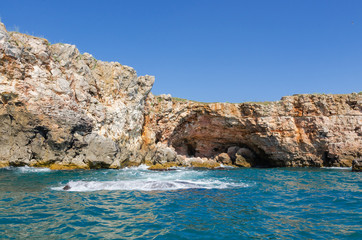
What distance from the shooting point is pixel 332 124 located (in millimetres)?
33531

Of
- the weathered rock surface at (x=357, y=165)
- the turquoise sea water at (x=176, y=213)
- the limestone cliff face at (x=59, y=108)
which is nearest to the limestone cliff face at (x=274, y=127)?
the weathered rock surface at (x=357, y=165)

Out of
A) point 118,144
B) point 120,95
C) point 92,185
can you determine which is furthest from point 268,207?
point 120,95

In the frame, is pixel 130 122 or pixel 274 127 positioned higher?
pixel 274 127

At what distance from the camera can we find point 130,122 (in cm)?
3119

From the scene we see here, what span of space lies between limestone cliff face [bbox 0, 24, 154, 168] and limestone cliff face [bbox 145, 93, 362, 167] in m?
7.32

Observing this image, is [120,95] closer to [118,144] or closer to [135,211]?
[118,144]

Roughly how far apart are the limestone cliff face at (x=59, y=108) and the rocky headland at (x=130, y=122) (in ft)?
0.28

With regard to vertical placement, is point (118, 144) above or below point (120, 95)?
below

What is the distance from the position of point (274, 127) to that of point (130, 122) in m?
20.9

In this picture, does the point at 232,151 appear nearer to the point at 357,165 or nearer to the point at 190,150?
the point at 190,150

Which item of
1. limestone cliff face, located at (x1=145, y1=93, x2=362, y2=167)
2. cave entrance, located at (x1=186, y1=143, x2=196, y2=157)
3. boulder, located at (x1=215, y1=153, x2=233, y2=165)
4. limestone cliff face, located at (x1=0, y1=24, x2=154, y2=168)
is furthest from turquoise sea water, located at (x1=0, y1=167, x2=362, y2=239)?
cave entrance, located at (x1=186, y1=143, x2=196, y2=157)

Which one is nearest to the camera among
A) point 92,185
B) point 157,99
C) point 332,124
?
point 92,185

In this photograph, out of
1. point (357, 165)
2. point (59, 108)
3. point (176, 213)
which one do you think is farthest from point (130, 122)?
point (357, 165)

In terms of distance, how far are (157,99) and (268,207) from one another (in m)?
29.2
